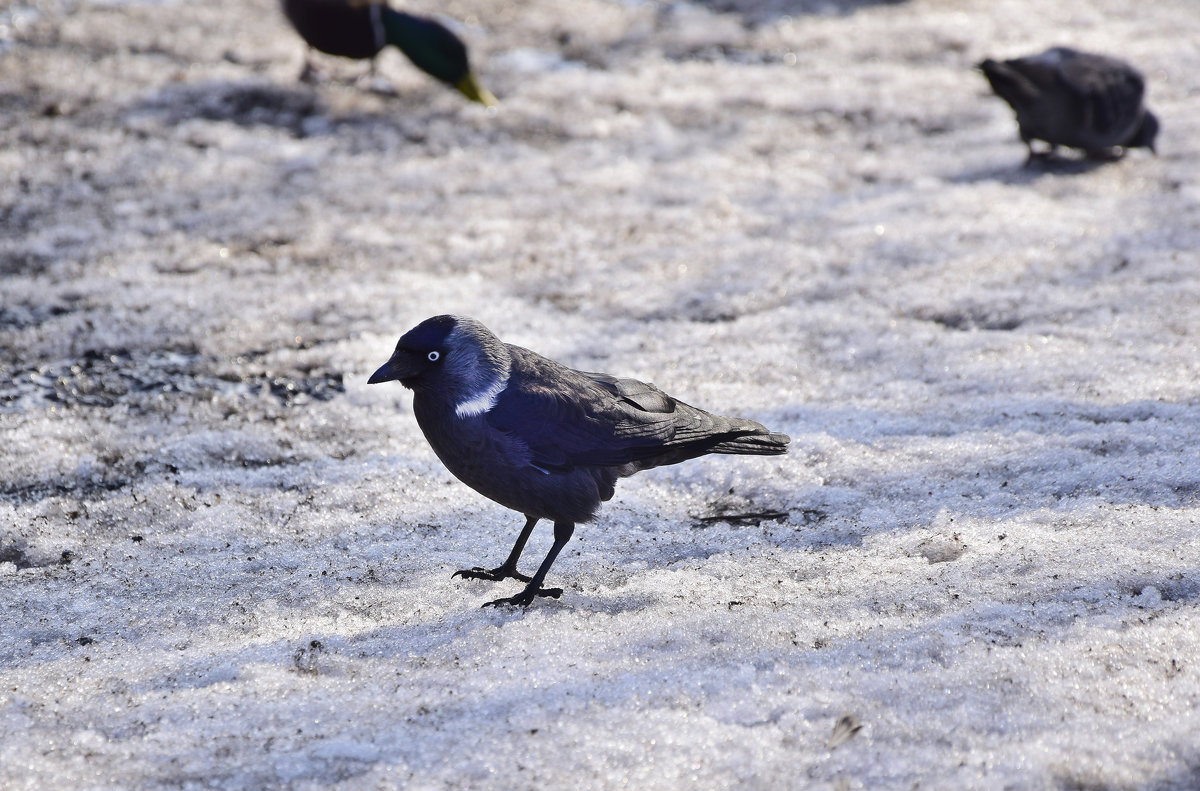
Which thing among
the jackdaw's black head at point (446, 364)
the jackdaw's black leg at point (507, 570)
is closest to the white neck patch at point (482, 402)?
the jackdaw's black head at point (446, 364)

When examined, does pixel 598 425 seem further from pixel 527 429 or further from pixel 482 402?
pixel 482 402

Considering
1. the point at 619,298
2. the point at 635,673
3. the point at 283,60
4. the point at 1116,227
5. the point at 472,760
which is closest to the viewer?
the point at 472,760

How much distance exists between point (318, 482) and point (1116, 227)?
182 inches

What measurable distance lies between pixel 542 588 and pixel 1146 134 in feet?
18.2

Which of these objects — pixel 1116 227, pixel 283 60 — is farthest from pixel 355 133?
pixel 1116 227

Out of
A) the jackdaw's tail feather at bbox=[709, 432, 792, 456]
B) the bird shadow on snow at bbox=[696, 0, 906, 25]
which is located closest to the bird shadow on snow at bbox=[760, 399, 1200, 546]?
the jackdaw's tail feather at bbox=[709, 432, 792, 456]

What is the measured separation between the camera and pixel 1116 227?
5.93 m

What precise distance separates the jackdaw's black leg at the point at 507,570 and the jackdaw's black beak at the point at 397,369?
25.3 inches

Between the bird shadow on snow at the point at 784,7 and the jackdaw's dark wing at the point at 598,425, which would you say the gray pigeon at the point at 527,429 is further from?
the bird shadow on snow at the point at 784,7

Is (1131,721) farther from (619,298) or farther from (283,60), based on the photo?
(283,60)

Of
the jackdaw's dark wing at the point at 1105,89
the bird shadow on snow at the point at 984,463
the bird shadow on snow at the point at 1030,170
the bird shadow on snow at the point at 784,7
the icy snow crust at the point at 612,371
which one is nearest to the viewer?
the icy snow crust at the point at 612,371

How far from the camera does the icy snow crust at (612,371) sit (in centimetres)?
260

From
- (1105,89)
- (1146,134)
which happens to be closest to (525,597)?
(1105,89)

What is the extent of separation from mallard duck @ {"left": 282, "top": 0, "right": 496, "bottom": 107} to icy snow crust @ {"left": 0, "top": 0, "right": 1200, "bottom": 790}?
306 mm
